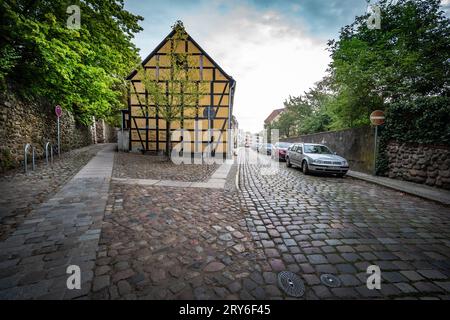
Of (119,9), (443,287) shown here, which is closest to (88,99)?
(119,9)

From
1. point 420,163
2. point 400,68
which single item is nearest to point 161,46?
point 400,68

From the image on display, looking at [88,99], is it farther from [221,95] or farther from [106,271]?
[106,271]

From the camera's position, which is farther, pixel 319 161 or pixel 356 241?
pixel 319 161

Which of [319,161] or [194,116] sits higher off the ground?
[194,116]

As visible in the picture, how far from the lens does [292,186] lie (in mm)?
6508

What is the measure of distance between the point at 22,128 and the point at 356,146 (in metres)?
15.9

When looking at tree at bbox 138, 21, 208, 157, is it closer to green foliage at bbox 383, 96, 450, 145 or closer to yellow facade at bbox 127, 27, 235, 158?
yellow facade at bbox 127, 27, 235, 158

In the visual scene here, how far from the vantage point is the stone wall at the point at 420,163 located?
6352 mm

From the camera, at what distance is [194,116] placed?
14.4m

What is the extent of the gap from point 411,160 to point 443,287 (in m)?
7.44

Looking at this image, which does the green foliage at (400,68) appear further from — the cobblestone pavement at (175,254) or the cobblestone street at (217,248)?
the cobblestone pavement at (175,254)

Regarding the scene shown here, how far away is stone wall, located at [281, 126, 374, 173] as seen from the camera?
9766 mm

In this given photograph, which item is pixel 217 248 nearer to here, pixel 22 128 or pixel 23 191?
pixel 23 191

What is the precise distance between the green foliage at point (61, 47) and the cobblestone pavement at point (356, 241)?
7.18 metres
